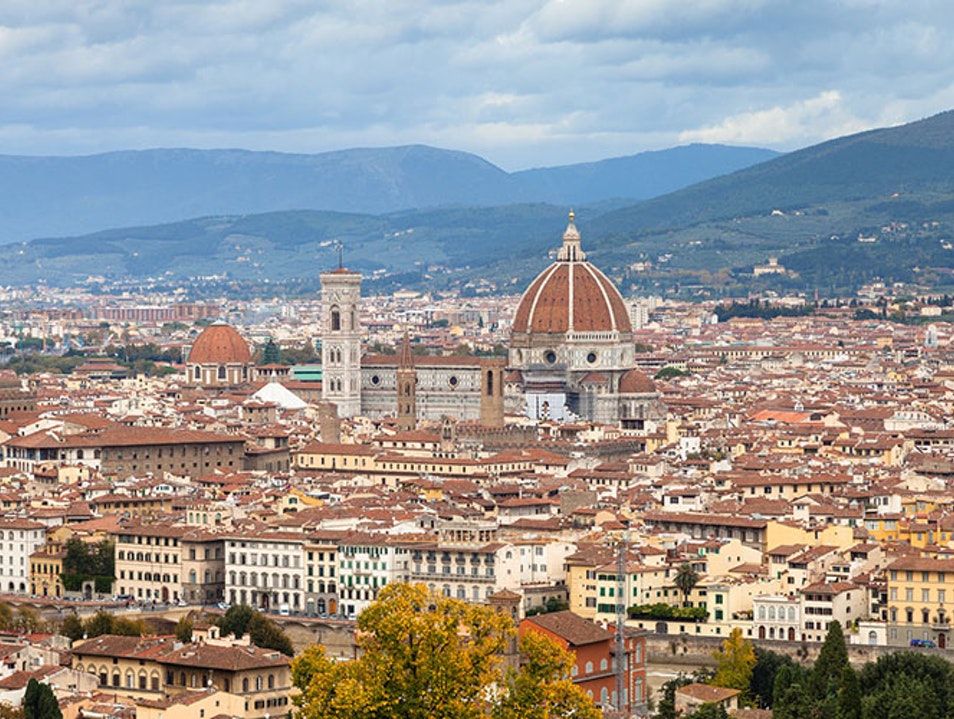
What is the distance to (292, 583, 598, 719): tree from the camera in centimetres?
3388

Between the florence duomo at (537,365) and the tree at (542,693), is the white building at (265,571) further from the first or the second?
the florence duomo at (537,365)

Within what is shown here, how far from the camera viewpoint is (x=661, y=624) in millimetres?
51375

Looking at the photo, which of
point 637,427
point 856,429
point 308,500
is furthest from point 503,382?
point 308,500

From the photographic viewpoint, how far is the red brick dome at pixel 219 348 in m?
123

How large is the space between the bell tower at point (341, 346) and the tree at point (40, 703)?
221 ft

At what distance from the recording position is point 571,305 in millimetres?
109062

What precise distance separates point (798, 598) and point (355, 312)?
2415 inches

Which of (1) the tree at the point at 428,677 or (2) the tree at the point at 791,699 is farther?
(2) the tree at the point at 791,699

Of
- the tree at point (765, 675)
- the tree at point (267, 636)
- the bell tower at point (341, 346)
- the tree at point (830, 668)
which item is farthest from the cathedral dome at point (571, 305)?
the tree at point (830, 668)

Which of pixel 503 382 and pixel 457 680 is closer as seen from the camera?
pixel 457 680

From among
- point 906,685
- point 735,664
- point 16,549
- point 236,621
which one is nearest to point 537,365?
point 16,549

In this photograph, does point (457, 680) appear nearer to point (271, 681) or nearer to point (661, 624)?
point (271, 681)

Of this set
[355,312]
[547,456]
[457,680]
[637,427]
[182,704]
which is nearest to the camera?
[457,680]

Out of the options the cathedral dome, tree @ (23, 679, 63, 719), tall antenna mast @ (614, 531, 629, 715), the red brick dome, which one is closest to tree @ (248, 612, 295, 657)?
tall antenna mast @ (614, 531, 629, 715)
